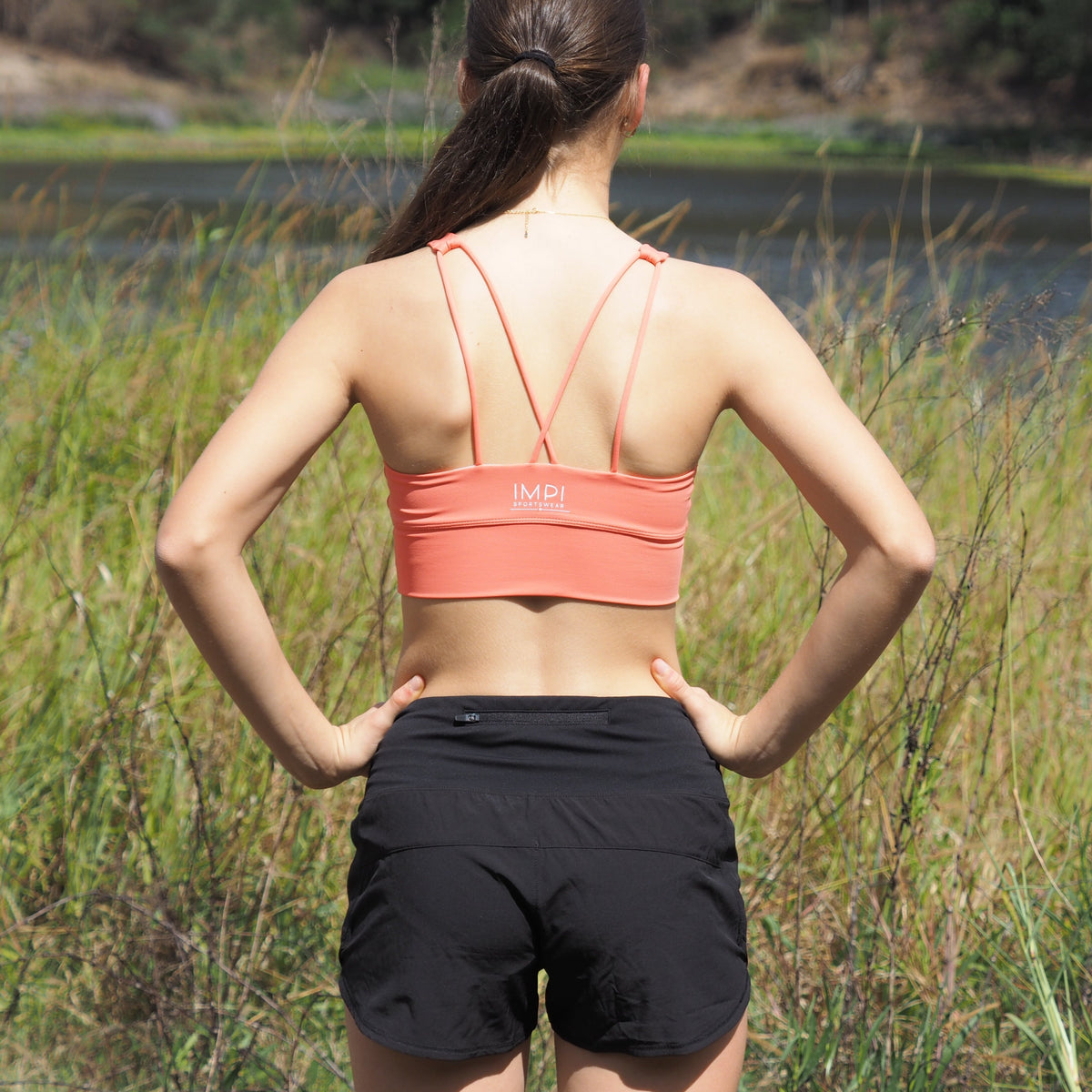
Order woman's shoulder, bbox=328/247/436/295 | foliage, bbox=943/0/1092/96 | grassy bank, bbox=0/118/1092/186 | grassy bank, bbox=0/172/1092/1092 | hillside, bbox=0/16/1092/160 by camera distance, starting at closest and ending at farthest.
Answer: woman's shoulder, bbox=328/247/436/295 < grassy bank, bbox=0/172/1092/1092 < grassy bank, bbox=0/118/1092/186 < hillside, bbox=0/16/1092/160 < foliage, bbox=943/0/1092/96

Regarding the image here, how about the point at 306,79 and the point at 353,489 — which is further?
the point at 353,489

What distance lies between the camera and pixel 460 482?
1.43 m

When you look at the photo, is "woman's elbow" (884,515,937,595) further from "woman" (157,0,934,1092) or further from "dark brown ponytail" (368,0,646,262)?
"dark brown ponytail" (368,0,646,262)

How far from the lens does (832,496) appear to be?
4.66 feet

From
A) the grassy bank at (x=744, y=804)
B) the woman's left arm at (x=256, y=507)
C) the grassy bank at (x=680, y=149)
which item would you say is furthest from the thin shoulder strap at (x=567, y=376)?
Result: the grassy bank at (x=680, y=149)

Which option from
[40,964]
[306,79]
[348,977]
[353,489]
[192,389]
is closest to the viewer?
[348,977]

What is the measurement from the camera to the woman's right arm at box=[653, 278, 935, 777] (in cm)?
141

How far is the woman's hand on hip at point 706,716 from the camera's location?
1.48 metres

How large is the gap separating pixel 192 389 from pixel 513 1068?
2932 mm

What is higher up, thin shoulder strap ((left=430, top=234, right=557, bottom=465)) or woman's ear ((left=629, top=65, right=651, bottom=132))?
woman's ear ((left=629, top=65, right=651, bottom=132))

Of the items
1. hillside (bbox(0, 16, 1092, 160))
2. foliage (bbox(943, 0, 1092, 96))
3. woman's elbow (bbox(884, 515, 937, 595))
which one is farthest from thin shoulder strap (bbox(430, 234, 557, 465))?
foliage (bbox(943, 0, 1092, 96))

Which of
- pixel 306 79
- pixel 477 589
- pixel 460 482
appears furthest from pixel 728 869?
pixel 306 79

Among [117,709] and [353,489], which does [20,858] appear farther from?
[353,489]

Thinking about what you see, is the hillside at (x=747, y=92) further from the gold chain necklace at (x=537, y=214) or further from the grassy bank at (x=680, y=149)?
the gold chain necklace at (x=537, y=214)
